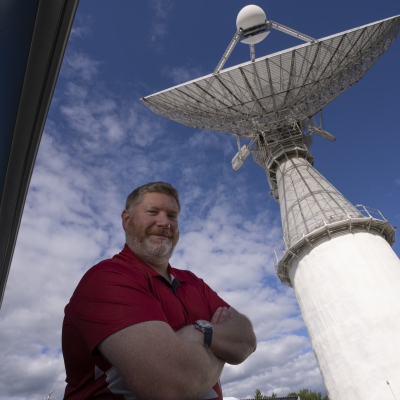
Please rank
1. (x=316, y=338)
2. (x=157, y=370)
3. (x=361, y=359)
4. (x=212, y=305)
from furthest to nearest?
(x=316, y=338) < (x=361, y=359) < (x=212, y=305) < (x=157, y=370)

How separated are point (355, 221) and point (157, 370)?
50.7ft

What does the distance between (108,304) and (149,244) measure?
93cm

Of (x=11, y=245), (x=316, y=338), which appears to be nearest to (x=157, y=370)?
(x=11, y=245)

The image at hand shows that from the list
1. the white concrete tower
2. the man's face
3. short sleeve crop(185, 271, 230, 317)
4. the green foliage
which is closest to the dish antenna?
the white concrete tower

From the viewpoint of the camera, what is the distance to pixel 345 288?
45.4ft

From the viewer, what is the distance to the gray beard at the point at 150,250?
9.21 feet

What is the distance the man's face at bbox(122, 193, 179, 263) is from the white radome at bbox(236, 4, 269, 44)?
21.4 metres

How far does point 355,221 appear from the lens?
1522 centimetres

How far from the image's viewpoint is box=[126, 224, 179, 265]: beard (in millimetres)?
2809

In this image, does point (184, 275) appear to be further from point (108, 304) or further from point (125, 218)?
point (108, 304)

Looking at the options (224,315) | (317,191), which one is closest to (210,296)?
(224,315)

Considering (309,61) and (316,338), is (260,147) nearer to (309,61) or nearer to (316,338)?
(309,61)

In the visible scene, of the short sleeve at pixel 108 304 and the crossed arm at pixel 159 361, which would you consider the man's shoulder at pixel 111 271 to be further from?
the crossed arm at pixel 159 361

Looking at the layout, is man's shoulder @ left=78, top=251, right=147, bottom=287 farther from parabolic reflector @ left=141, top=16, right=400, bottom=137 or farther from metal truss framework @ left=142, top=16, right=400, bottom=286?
parabolic reflector @ left=141, top=16, right=400, bottom=137
